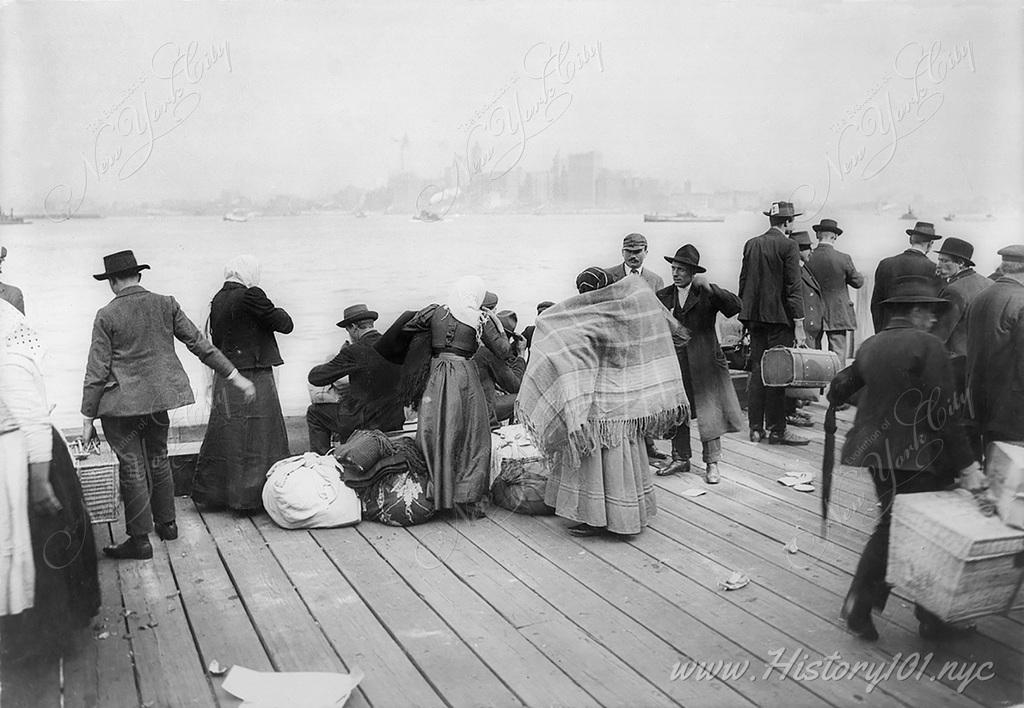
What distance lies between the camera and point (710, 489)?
17.9 feet

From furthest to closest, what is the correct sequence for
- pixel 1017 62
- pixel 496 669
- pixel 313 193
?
pixel 313 193 → pixel 1017 62 → pixel 496 669

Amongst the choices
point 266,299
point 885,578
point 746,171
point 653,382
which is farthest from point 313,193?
point 885,578

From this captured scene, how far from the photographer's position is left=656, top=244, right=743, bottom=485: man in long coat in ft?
17.7

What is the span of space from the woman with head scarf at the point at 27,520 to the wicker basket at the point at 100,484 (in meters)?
Answer: 0.90

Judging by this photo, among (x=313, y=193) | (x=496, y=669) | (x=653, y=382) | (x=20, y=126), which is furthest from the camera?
(x=313, y=193)

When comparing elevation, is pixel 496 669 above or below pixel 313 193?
below

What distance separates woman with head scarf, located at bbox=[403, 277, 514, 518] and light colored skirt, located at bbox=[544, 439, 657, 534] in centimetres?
60

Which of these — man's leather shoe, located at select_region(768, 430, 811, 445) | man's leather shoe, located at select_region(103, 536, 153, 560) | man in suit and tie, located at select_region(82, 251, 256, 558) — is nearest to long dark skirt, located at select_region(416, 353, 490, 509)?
man in suit and tie, located at select_region(82, 251, 256, 558)

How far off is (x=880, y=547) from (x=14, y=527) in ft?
11.1

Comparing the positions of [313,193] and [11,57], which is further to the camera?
[313,193]

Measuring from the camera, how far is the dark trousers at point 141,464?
4.36 metres

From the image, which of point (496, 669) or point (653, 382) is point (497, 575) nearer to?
point (496, 669)

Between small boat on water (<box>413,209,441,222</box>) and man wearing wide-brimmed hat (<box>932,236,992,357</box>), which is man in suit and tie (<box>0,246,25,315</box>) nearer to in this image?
small boat on water (<box>413,209,441,222</box>)

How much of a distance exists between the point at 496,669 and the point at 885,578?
5.40 feet
